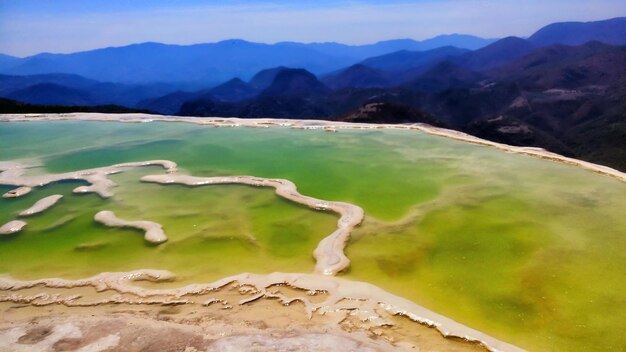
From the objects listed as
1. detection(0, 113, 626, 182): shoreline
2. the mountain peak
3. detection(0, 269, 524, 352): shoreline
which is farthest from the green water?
the mountain peak

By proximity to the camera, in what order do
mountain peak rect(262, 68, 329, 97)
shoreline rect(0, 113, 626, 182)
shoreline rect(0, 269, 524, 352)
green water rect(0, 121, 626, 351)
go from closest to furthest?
shoreline rect(0, 269, 524, 352)
green water rect(0, 121, 626, 351)
shoreline rect(0, 113, 626, 182)
mountain peak rect(262, 68, 329, 97)

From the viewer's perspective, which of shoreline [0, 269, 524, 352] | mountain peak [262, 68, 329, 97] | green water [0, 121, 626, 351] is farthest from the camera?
mountain peak [262, 68, 329, 97]

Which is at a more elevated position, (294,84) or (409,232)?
(294,84)

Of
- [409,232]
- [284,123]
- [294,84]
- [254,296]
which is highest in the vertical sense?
[294,84]

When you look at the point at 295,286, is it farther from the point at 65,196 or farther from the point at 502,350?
the point at 65,196

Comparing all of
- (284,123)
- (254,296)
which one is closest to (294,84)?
(284,123)

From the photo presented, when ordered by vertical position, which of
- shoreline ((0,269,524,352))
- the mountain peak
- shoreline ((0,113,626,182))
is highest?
the mountain peak

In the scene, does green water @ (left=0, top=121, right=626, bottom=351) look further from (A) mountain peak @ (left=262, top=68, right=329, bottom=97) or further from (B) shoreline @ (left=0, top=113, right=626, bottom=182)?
(A) mountain peak @ (left=262, top=68, right=329, bottom=97)

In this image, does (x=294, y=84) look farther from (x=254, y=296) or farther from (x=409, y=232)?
(x=254, y=296)

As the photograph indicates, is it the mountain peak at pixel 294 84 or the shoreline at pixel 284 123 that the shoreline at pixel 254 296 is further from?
the mountain peak at pixel 294 84
